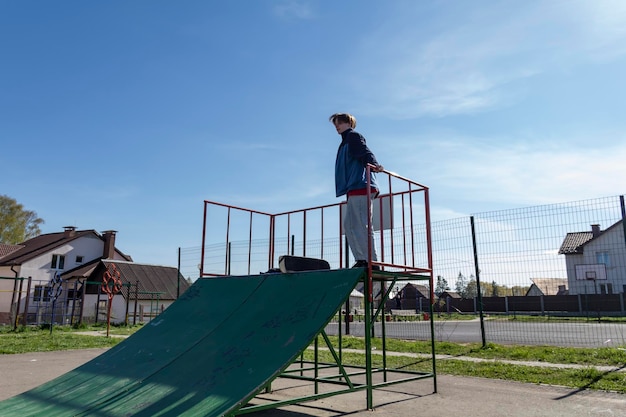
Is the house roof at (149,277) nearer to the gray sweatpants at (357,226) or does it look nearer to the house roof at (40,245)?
the house roof at (40,245)

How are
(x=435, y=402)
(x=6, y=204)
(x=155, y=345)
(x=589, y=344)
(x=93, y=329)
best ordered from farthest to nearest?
(x=6, y=204)
(x=93, y=329)
(x=589, y=344)
(x=435, y=402)
(x=155, y=345)

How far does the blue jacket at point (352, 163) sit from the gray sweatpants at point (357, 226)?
0.17m

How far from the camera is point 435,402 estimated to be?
4996 millimetres

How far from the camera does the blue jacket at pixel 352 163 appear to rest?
17.3 ft

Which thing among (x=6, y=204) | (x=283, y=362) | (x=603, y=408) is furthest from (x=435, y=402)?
(x=6, y=204)

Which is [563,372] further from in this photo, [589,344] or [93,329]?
[93,329]

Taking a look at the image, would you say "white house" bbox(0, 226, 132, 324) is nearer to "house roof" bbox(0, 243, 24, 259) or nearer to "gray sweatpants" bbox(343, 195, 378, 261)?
"house roof" bbox(0, 243, 24, 259)

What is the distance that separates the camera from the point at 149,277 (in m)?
34.0

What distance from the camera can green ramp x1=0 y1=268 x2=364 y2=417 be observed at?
10.9 ft

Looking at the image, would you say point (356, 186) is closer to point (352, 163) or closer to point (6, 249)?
point (352, 163)

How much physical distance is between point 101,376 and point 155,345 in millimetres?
566

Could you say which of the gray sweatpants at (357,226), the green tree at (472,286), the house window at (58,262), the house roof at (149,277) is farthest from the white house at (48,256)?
the gray sweatpants at (357,226)

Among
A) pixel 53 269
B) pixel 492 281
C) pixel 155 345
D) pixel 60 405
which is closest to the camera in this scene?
pixel 60 405

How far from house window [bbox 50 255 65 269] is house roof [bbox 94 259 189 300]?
10.1 ft
